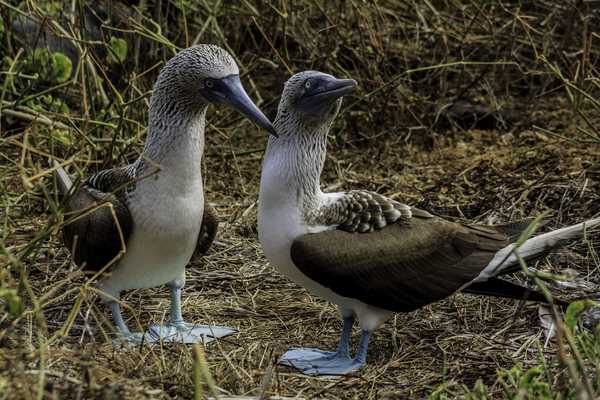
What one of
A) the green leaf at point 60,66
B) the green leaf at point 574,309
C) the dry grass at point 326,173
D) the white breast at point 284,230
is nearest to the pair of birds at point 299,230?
the white breast at point 284,230

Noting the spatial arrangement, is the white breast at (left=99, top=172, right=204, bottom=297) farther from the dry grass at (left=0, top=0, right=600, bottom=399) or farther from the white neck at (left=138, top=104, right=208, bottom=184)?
the dry grass at (left=0, top=0, right=600, bottom=399)

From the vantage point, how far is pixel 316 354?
14.5ft

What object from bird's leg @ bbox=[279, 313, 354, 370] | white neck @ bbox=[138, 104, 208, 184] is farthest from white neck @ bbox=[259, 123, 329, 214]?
bird's leg @ bbox=[279, 313, 354, 370]

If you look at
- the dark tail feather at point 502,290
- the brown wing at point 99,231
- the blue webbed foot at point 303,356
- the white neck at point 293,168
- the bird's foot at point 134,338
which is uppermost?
the white neck at point 293,168

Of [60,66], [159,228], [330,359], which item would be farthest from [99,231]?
[60,66]

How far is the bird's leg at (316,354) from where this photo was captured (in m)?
4.29

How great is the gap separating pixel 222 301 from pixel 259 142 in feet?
8.50

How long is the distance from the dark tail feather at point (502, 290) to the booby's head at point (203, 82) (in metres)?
1.26

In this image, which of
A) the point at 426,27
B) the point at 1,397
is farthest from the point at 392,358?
the point at 426,27

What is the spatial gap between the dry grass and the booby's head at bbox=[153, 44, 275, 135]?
585 mm

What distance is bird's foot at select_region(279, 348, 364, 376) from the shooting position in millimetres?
4215

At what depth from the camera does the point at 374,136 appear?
7.16m

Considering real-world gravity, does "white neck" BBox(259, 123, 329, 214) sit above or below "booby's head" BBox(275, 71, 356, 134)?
below

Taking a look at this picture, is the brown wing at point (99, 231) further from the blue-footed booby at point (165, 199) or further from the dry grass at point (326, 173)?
the dry grass at point (326, 173)
